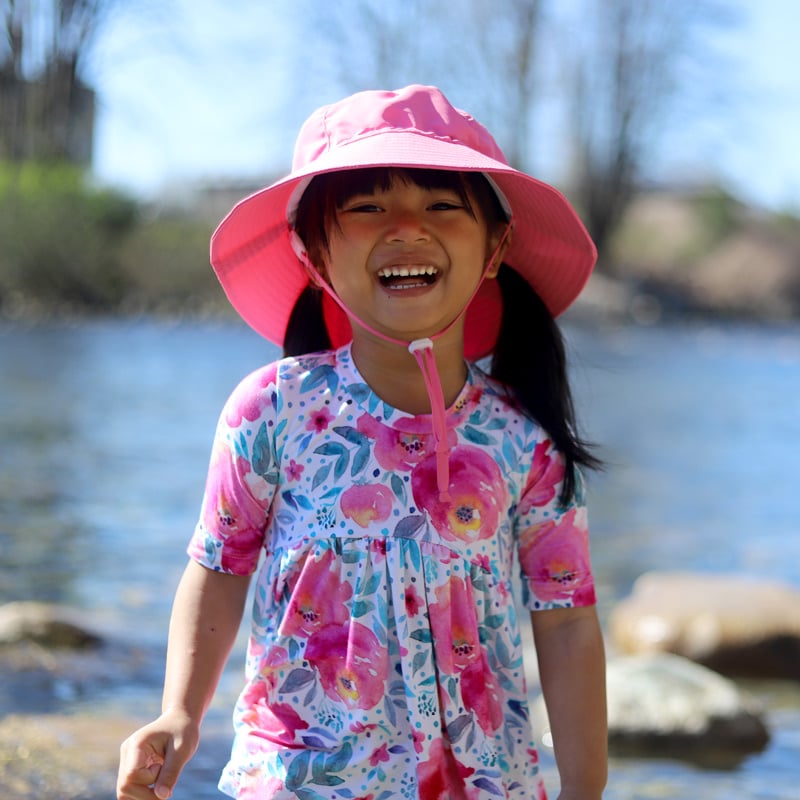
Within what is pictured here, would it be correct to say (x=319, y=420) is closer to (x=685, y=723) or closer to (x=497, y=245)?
(x=497, y=245)

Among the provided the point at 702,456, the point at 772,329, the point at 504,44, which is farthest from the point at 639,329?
the point at 702,456

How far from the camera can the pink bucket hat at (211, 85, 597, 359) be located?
1801 mm

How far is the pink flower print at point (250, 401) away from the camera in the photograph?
6.06 feet

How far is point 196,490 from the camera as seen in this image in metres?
7.24

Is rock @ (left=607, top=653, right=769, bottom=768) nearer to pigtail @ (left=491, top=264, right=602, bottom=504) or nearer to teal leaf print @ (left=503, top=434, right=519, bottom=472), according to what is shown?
pigtail @ (left=491, top=264, right=602, bottom=504)

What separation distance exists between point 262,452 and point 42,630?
2386 millimetres

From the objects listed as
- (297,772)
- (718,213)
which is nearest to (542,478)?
(297,772)

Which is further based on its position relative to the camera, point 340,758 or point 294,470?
point 294,470

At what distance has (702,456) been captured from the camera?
386 inches

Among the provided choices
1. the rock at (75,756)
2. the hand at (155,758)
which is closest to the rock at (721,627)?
the rock at (75,756)

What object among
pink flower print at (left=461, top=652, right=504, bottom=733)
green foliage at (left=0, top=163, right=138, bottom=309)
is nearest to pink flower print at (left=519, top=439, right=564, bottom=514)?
pink flower print at (left=461, top=652, right=504, bottom=733)

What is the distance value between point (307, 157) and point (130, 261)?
66.1 ft

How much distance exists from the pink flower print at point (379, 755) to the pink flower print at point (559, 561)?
33 centimetres

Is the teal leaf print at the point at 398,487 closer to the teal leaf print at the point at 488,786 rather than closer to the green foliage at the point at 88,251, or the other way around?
the teal leaf print at the point at 488,786
